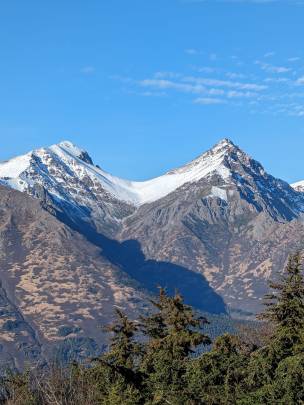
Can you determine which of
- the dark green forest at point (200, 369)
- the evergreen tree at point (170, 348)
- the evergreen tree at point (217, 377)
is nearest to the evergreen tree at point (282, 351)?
the dark green forest at point (200, 369)

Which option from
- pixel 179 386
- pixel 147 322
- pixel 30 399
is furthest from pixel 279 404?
pixel 147 322

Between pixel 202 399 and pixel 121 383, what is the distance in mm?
7413

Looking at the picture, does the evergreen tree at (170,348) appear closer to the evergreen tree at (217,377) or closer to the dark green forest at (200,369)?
the dark green forest at (200,369)

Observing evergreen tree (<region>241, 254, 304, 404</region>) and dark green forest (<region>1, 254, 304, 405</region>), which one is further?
dark green forest (<region>1, 254, 304, 405</region>)

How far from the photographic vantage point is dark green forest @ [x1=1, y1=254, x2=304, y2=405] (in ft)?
218

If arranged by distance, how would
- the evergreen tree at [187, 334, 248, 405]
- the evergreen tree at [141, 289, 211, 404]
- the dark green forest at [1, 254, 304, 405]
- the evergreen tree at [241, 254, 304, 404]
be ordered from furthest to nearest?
the evergreen tree at [141, 289, 211, 404], the evergreen tree at [187, 334, 248, 405], the dark green forest at [1, 254, 304, 405], the evergreen tree at [241, 254, 304, 404]

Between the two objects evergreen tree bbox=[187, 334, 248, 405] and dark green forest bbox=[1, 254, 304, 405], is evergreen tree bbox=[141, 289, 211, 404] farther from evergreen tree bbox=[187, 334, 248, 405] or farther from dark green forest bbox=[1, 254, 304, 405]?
evergreen tree bbox=[187, 334, 248, 405]

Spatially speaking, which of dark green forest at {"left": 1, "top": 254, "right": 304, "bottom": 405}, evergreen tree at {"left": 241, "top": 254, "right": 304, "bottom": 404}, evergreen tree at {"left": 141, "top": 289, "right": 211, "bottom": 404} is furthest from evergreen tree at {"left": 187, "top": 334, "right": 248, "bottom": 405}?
evergreen tree at {"left": 241, "top": 254, "right": 304, "bottom": 404}

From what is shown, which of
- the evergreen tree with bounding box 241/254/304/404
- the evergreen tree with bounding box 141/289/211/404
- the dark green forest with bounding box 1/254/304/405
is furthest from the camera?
the evergreen tree with bounding box 141/289/211/404

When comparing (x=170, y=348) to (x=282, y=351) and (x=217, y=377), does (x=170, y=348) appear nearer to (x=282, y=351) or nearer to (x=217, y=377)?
(x=217, y=377)

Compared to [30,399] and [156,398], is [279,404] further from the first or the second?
[30,399]

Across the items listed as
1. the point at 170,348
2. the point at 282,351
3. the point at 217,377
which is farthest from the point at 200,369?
the point at 170,348

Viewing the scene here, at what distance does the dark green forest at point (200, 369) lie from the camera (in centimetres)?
6644

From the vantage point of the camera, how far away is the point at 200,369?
242ft
